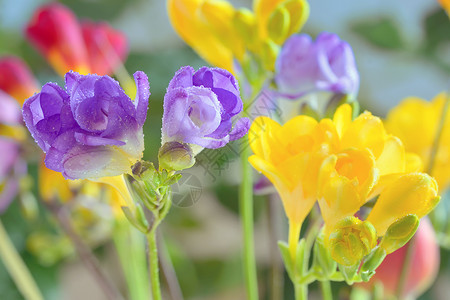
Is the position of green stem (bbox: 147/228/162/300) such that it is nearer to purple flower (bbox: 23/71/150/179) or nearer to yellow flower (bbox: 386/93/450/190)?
purple flower (bbox: 23/71/150/179)

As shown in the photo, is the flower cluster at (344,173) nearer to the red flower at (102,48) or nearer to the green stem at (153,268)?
the green stem at (153,268)

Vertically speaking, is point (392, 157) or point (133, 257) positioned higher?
point (392, 157)

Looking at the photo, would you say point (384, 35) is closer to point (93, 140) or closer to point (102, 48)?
point (102, 48)

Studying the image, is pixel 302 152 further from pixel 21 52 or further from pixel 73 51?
pixel 21 52

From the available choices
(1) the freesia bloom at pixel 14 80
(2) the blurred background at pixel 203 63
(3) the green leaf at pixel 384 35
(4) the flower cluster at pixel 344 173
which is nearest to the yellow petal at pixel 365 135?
(4) the flower cluster at pixel 344 173

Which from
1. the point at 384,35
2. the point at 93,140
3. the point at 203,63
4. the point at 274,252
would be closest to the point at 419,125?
the point at 274,252

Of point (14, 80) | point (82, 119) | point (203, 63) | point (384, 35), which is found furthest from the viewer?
point (384, 35)

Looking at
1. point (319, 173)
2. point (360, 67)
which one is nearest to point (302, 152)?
point (319, 173)

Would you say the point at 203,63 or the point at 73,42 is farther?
the point at 203,63
